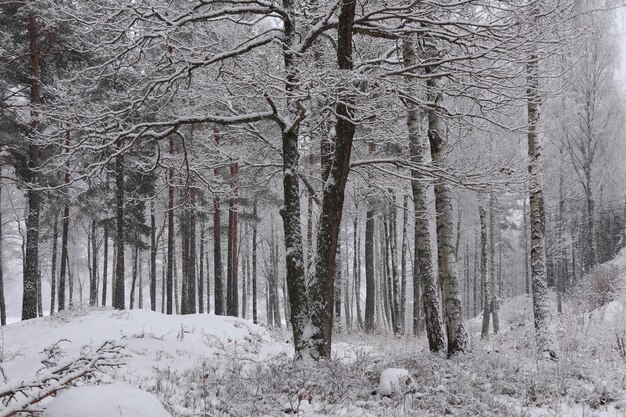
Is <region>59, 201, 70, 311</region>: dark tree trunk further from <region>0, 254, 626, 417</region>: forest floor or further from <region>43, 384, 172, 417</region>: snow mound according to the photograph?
<region>43, 384, 172, 417</region>: snow mound

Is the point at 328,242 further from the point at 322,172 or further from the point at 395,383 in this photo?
the point at 395,383

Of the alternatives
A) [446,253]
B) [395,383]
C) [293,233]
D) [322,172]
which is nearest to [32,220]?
[322,172]

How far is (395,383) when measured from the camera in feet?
16.1

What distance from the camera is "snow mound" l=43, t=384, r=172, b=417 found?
8.95ft

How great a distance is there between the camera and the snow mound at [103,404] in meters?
2.73

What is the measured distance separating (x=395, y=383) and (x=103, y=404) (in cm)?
317

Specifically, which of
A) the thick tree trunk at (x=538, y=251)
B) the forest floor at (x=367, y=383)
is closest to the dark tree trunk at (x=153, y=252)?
the forest floor at (x=367, y=383)

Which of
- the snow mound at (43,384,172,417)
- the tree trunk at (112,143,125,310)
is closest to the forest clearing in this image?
the snow mound at (43,384,172,417)

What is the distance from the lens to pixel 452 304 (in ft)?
26.2

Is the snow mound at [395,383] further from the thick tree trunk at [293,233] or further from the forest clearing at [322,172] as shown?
the thick tree trunk at [293,233]

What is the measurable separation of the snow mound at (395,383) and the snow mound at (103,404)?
271 centimetres

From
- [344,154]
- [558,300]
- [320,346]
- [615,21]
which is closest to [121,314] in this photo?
[320,346]

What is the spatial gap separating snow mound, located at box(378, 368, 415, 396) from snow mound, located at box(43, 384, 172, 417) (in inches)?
107

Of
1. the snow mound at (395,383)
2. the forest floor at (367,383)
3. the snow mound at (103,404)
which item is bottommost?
the forest floor at (367,383)
